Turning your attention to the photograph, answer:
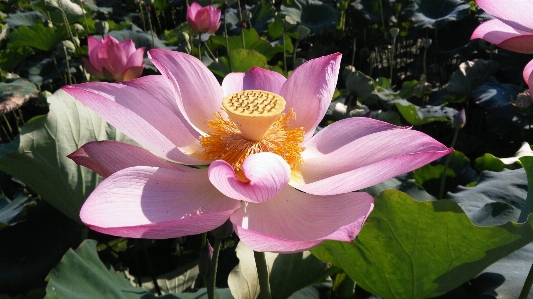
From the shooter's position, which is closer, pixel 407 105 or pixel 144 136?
pixel 144 136

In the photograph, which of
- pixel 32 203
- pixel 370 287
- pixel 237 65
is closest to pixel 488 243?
pixel 370 287

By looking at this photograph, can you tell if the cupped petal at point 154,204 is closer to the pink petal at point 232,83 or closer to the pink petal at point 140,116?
the pink petal at point 140,116

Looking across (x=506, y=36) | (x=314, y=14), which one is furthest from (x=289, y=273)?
(x=314, y=14)

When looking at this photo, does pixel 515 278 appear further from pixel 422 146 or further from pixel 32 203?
pixel 32 203

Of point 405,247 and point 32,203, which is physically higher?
point 405,247

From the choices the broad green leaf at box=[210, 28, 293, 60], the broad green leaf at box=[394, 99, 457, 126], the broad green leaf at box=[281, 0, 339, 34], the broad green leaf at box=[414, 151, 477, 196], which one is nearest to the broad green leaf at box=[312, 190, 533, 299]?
the broad green leaf at box=[414, 151, 477, 196]

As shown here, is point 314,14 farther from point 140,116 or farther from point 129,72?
point 140,116
